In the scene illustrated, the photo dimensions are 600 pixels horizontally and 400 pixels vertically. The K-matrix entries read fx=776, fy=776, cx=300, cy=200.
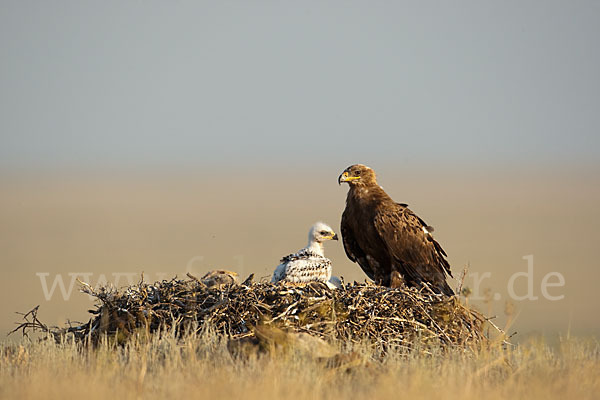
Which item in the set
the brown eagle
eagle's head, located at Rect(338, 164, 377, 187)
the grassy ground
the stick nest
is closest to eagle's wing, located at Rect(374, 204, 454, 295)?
the brown eagle

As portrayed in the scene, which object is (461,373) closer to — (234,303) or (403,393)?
(403,393)

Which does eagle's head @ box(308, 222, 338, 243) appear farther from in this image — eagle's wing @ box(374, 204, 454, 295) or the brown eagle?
eagle's wing @ box(374, 204, 454, 295)

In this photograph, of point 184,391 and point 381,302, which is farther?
point 381,302

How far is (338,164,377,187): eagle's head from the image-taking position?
1269cm

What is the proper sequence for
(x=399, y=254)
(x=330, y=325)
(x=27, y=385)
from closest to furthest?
(x=27, y=385) < (x=330, y=325) < (x=399, y=254)

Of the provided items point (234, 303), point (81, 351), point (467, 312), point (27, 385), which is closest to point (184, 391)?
point (27, 385)

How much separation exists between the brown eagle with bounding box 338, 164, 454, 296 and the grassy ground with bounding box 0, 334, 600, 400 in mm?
2322

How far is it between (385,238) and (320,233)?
105cm

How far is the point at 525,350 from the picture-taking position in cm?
1023

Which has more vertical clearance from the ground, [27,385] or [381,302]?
[381,302]

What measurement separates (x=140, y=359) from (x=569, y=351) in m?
5.56

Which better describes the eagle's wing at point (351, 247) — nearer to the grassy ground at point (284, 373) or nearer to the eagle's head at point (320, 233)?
the eagle's head at point (320, 233)

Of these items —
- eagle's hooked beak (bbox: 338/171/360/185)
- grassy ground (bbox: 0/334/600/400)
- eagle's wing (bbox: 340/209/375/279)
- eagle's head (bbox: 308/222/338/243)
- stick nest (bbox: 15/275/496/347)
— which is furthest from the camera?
eagle's wing (bbox: 340/209/375/279)

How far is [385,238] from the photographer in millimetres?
12289
